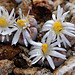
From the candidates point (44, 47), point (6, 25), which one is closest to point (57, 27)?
point (44, 47)

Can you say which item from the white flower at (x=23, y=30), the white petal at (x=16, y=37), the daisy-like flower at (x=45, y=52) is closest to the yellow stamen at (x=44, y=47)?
the daisy-like flower at (x=45, y=52)

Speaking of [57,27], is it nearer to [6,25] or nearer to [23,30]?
[23,30]

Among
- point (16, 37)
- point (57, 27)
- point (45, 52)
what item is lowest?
point (45, 52)

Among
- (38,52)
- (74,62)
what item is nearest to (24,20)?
(38,52)

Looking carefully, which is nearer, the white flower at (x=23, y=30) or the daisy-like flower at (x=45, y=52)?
the daisy-like flower at (x=45, y=52)

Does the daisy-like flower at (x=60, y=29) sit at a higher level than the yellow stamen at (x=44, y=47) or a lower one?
higher

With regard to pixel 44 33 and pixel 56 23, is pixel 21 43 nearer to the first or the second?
pixel 44 33

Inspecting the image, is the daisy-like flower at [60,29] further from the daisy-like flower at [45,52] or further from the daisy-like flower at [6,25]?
the daisy-like flower at [6,25]

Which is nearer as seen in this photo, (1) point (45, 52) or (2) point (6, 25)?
(1) point (45, 52)

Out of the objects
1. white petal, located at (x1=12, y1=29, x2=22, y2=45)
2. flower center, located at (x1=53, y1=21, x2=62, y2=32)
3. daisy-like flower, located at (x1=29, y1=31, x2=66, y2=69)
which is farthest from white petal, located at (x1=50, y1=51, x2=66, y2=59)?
white petal, located at (x1=12, y1=29, x2=22, y2=45)
